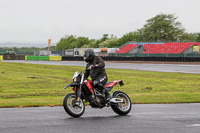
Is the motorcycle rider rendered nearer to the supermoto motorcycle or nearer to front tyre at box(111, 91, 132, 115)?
the supermoto motorcycle

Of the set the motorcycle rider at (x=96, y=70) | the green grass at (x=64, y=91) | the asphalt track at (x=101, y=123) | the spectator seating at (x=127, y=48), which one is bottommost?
the green grass at (x=64, y=91)

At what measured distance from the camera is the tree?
121000 mm

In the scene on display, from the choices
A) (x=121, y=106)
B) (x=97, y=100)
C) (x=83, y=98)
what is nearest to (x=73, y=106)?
(x=83, y=98)

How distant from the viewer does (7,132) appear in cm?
700

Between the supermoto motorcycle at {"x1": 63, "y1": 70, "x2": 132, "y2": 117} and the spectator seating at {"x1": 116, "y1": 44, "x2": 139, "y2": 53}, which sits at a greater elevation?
the spectator seating at {"x1": 116, "y1": 44, "x2": 139, "y2": 53}

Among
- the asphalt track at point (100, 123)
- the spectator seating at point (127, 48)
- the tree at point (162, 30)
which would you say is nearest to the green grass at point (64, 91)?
the asphalt track at point (100, 123)

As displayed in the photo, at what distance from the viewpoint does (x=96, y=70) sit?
9.84 metres

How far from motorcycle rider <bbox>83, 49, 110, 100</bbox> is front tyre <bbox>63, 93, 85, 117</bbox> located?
654 mm

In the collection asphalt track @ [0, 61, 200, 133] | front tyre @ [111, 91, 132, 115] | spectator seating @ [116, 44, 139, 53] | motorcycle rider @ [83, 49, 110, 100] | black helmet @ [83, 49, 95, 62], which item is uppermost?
spectator seating @ [116, 44, 139, 53]

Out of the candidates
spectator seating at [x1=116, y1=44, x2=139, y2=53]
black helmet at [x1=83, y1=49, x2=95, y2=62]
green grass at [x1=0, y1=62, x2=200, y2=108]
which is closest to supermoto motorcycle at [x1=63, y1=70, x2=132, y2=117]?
black helmet at [x1=83, y1=49, x2=95, y2=62]

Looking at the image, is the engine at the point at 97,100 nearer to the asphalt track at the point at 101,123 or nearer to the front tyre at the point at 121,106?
the asphalt track at the point at 101,123

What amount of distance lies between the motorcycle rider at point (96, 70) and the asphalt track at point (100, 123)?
31.0 inches

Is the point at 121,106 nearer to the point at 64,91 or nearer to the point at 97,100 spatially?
the point at 97,100

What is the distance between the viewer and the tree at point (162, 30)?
12100cm
